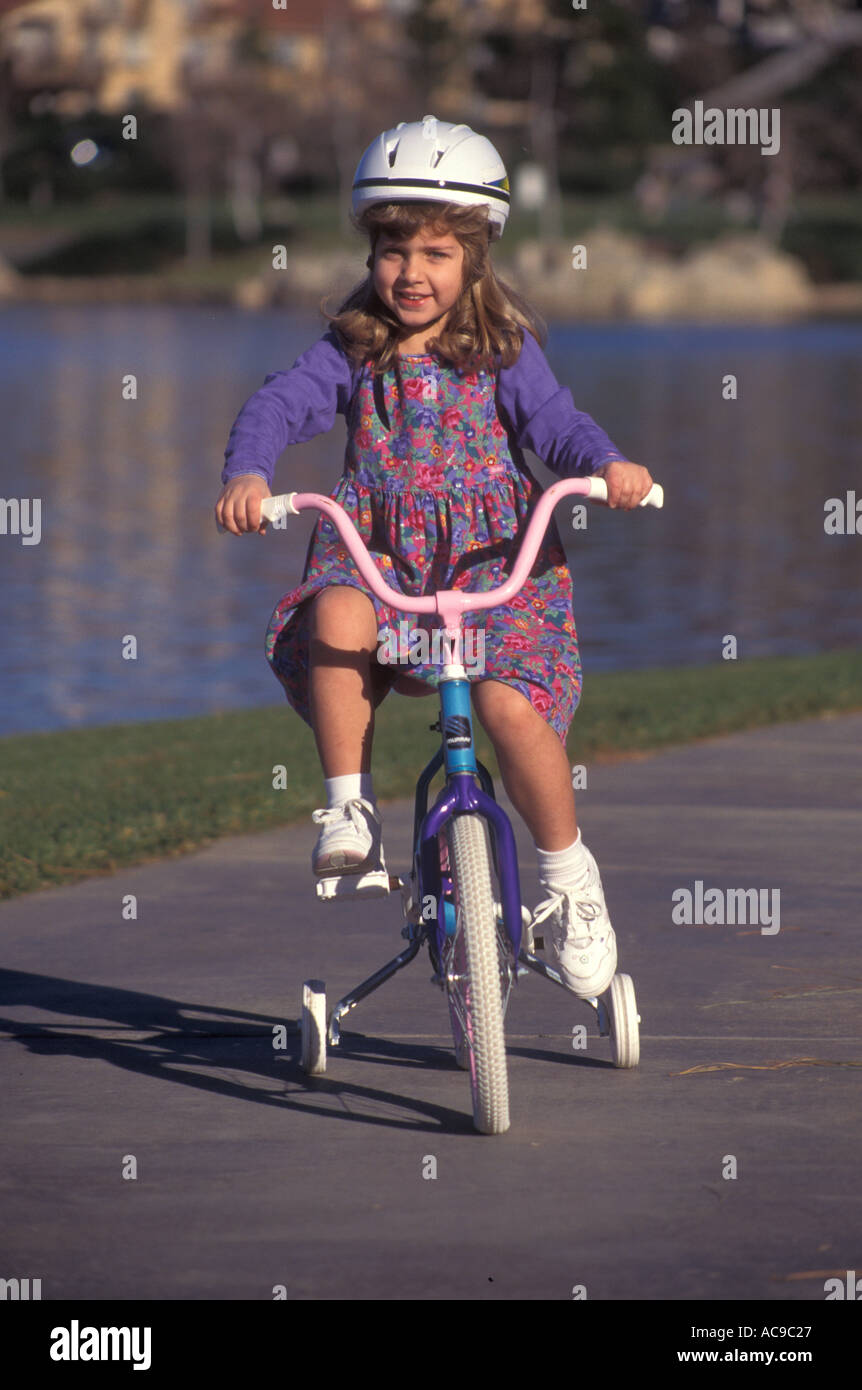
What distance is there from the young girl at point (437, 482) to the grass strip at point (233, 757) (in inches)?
95.8

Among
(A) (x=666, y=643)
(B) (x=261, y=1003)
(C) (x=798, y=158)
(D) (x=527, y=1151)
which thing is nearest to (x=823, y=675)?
(A) (x=666, y=643)

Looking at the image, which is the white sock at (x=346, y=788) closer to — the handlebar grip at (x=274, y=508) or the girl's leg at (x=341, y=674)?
the girl's leg at (x=341, y=674)

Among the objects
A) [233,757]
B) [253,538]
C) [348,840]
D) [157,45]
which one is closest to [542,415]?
[348,840]

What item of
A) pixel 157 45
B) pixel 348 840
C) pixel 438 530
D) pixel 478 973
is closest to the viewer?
pixel 478 973

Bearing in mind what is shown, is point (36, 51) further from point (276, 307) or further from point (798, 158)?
point (798, 158)

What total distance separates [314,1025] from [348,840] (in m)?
0.58

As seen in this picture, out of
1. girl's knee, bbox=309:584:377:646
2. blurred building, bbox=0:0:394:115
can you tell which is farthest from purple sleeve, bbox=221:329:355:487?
blurred building, bbox=0:0:394:115

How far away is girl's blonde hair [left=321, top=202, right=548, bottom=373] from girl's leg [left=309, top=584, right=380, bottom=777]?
0.57m

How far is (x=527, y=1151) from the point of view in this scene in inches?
175

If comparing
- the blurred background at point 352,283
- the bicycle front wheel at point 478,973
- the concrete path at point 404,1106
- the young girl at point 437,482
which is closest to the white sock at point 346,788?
the young girl at point 437,482

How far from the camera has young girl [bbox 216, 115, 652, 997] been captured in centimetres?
468

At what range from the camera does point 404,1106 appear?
15.8 feet

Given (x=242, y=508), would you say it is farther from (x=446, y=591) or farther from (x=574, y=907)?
(x=574, y=907)
